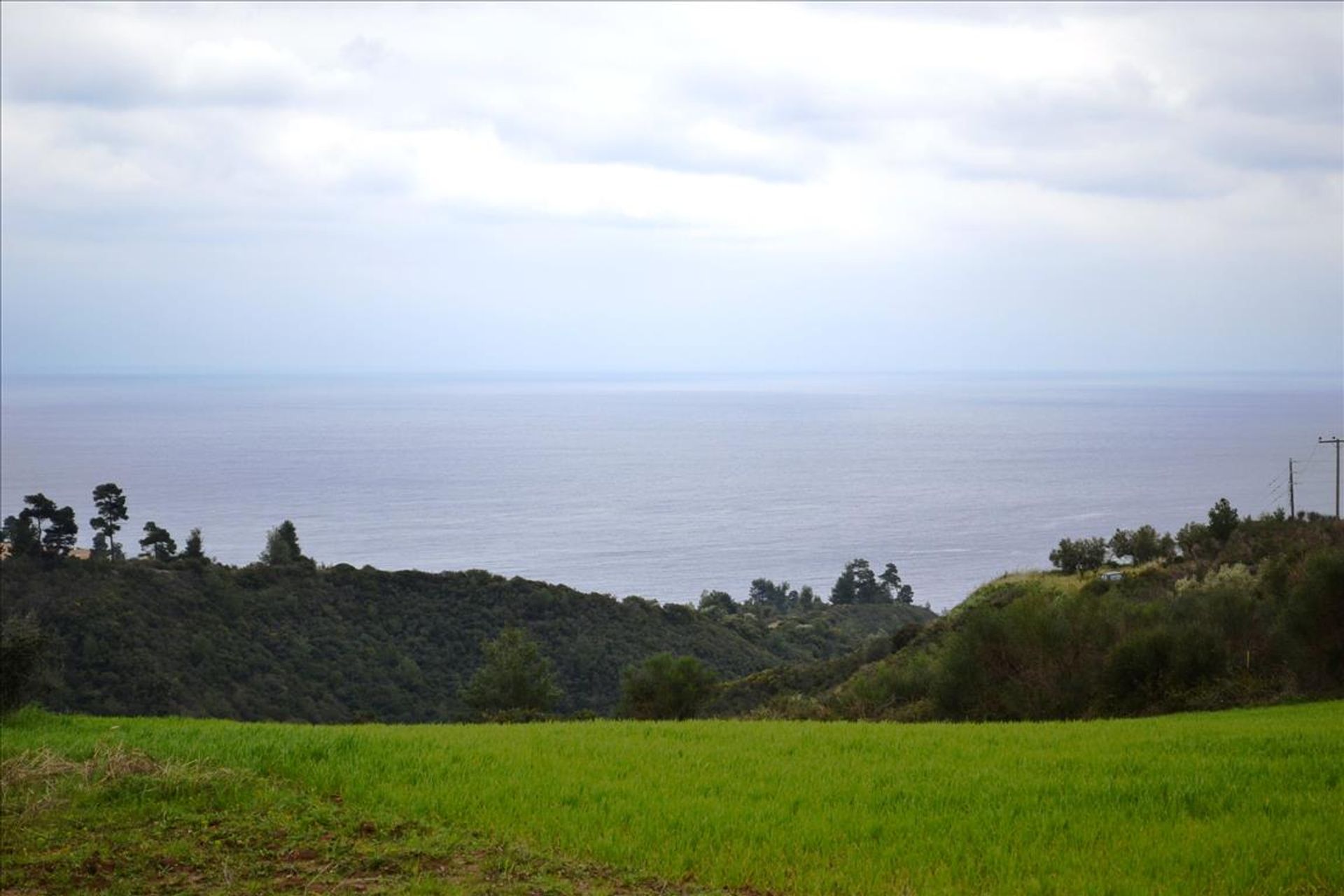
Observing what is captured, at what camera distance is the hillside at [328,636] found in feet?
115

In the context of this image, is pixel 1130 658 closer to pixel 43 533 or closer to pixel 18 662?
pixel 18 662

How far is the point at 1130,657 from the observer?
719 inches

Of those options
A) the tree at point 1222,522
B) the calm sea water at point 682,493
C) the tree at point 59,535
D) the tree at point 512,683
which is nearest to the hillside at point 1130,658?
the tree at point 512,683

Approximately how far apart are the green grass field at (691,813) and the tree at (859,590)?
55.3 metres

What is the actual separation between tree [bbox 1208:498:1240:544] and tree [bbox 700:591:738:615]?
23.9 m

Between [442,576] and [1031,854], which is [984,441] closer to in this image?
[442,576]

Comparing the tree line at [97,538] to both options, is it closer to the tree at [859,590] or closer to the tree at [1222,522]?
the tree at [859,590]

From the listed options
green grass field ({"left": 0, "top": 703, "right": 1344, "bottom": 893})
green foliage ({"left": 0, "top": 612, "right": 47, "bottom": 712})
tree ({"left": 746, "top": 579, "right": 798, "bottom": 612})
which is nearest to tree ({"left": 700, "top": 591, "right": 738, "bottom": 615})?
tree ({"left": 746, "top": 579, "right": 798, "bottom": 612})

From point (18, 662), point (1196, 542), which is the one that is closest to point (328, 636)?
point (18, 662)

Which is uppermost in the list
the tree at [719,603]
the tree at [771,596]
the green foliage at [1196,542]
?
the green foliage at [1196,542]

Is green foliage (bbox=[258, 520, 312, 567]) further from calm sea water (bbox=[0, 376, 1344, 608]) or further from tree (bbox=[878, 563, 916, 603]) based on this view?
tree (bbox=[878, 563, 916, 603])

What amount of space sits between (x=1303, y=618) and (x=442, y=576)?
38.7 meters

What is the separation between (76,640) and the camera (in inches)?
1387

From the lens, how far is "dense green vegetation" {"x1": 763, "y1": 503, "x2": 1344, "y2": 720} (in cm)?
1736
